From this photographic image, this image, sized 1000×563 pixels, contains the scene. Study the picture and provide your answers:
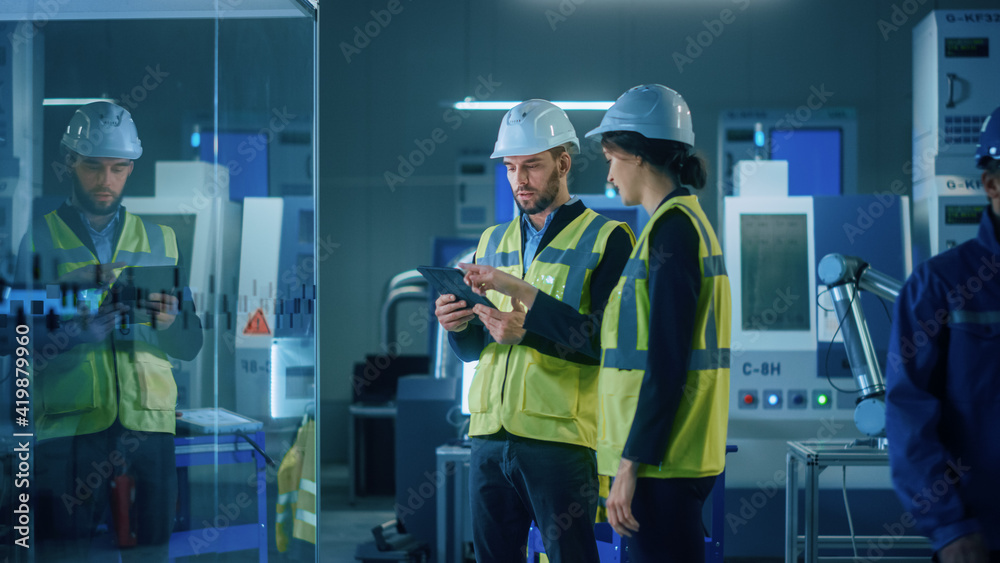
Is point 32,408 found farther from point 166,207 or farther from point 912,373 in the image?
point 912,373

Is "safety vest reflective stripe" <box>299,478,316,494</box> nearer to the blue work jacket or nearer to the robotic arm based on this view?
the blue work jacket

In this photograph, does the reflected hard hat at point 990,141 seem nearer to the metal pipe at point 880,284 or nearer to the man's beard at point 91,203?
the metal pipe at point 880,284

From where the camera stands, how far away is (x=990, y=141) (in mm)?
1422

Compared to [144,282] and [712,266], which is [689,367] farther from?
[144,282]

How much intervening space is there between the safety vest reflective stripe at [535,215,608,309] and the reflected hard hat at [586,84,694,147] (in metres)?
0.39

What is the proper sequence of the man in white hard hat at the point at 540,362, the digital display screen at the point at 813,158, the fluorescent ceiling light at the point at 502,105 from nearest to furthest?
the man in white hard hat at the point at 540,362
the digital display screen at the point at 813,158
the fluorescent ceiling light at the point at 502,105

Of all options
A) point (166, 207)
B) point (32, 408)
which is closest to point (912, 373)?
point (166, 207)

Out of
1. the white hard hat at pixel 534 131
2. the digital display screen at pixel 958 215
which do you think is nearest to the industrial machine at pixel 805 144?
the digital display screen at pixel 958 215

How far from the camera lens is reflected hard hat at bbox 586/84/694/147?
5.70 ft

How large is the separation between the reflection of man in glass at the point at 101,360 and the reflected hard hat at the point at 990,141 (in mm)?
1857

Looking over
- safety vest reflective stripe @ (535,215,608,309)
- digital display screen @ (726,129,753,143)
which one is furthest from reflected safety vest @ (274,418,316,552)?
digital display screen @ (726,129,753,143)

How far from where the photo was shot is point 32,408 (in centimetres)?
189

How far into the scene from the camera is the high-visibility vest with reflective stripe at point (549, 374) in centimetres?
198

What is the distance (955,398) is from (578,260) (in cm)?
95
